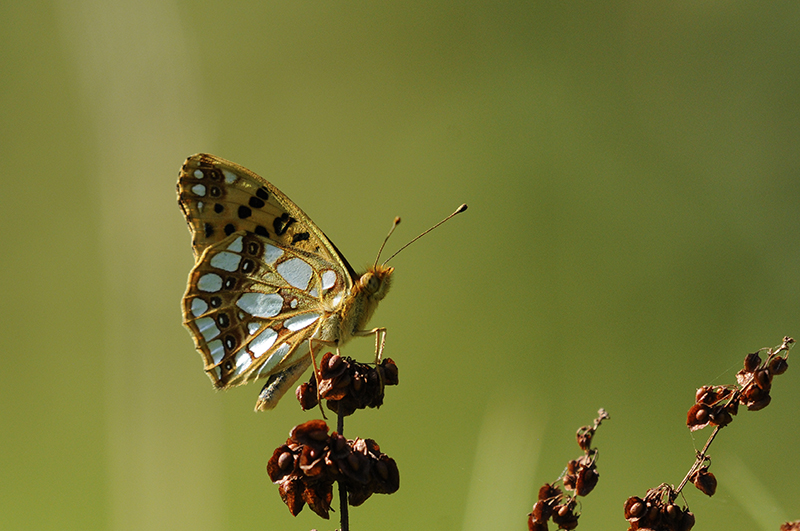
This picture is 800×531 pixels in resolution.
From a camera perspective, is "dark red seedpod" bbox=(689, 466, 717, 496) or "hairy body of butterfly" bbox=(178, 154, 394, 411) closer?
"dark red seedpod" bbox=(689, 466, 717, 496)

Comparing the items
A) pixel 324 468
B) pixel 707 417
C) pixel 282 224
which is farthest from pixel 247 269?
pixel 707 417

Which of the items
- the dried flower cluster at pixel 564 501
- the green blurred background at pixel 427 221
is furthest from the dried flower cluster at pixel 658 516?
the green blurred background at pixel 427 221

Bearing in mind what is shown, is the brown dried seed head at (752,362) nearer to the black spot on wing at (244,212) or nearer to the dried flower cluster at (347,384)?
the dried flower cluster at (347,384)

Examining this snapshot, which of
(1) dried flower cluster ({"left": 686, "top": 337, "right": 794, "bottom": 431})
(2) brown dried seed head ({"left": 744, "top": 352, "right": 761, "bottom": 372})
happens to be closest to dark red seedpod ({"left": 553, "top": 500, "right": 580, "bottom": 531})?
(1) dried flower cluster ({"left": 686, "top": 337, "right": 794, "bottom": 431})

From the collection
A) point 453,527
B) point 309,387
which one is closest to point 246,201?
point 309,387

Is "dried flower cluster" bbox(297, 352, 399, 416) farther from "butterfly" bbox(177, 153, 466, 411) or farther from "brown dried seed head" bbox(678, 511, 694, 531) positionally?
"butterfly" bbox(177, 153, 466, 411)

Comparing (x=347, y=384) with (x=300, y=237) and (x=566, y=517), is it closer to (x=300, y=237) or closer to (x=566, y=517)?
(x=566, y=517)
